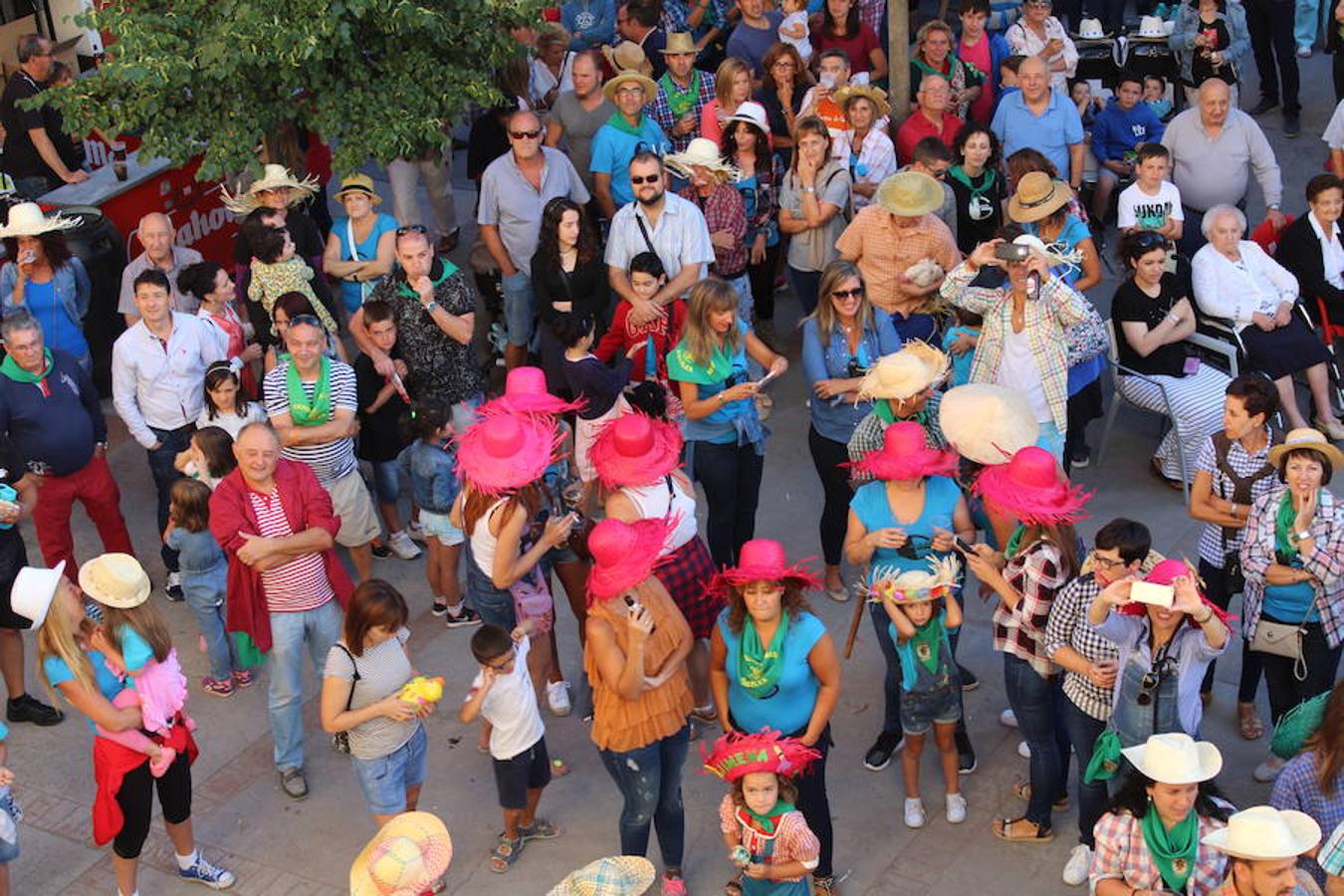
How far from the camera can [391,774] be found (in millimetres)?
6766

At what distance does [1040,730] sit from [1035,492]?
3.11 feet

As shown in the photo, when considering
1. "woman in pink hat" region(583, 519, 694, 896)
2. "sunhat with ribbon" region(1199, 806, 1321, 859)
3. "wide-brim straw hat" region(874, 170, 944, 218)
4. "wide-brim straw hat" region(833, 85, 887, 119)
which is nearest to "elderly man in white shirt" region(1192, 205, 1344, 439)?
"wide-brim straw hat" region(874, 170, 944, 218)

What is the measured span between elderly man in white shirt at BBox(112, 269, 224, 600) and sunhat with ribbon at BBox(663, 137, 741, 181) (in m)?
2.94

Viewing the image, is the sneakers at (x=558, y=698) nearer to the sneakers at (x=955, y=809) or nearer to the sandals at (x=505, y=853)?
the sandals at (x=505, y=853)

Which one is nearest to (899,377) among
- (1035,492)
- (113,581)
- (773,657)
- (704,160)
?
(1035,492)

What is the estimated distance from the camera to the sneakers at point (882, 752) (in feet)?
24.5

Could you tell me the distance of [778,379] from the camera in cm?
1080

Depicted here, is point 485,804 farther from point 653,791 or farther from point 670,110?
point 670,110

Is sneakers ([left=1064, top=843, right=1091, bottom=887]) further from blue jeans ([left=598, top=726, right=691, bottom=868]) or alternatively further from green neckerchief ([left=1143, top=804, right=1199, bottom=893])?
blue jeans ([left=598, top=726, right=691, bottom=868])

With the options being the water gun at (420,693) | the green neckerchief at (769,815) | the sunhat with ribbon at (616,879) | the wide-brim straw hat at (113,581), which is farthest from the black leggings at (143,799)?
the green neckerchief at (769,815)

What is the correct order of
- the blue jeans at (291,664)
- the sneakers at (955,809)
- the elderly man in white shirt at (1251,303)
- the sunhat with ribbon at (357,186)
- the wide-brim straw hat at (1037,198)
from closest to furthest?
the sneakers at (955,809) → the blue jeans at (291,664) → the wide-brim straw hat at (1037,198) → the elderly man in white shirt at (1251,303) → the sunhat with ribbon at (357,186)

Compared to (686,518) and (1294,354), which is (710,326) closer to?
(686,518)

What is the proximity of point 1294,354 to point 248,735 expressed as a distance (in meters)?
5.83

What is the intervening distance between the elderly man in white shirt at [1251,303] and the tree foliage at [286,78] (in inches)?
158
